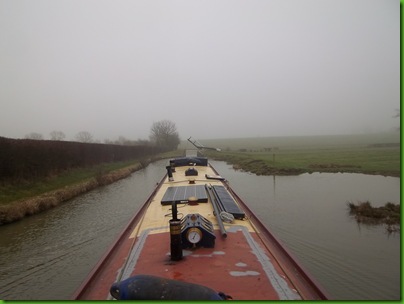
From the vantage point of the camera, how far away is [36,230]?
12.3 meters

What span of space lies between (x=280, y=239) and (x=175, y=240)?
6.50 metres

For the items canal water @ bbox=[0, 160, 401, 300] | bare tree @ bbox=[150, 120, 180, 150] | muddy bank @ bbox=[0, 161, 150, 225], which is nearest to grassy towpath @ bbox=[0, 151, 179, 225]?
muddy bank @ bbox=[0, 161, 150, 225]

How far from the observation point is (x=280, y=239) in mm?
10188

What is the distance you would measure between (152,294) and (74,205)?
15502 mm

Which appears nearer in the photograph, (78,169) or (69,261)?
(69,261)

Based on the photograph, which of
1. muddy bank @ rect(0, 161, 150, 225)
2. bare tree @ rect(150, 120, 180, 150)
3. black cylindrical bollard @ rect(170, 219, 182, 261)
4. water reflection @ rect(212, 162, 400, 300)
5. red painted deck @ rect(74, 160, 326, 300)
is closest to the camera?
red painted deck @ rect(74, 160, 326, 300)

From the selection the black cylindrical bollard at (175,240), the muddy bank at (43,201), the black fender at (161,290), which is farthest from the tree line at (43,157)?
the black fender at (161,290)

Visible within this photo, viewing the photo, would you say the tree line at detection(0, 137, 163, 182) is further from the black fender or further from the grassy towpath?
the black fender

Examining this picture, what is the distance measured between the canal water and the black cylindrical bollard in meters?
4.10

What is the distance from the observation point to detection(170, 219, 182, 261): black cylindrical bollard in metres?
4.60

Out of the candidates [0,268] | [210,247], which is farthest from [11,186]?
[210,247]

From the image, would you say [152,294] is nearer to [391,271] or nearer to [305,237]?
[391,271]

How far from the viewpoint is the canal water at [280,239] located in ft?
24.7

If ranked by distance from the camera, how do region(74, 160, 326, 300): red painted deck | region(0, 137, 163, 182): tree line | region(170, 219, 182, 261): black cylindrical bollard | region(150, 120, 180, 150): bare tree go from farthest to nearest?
region(150, 120, 180, 150): bare tree
region(0, 137, 163, 182): tree line
region(170, 219, 182, 261): black cylindrical bollard
region(74, 160, 326, 300): red painted deck
